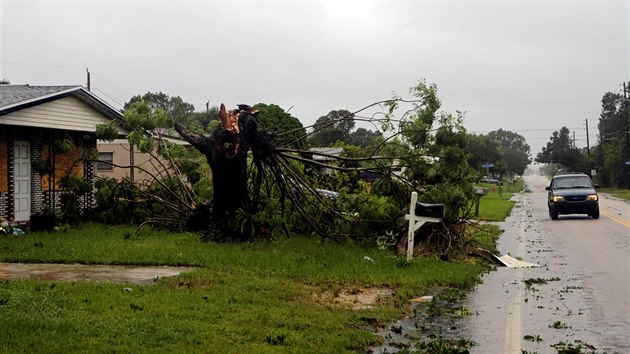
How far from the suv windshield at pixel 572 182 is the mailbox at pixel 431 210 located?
51.3 ft

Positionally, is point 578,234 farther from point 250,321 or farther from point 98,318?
point 98,318

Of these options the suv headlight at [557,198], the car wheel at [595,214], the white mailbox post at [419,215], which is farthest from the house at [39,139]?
the car wheel at [595,214]

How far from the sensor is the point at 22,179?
1967 centimetres

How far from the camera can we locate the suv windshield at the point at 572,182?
27.0 meters

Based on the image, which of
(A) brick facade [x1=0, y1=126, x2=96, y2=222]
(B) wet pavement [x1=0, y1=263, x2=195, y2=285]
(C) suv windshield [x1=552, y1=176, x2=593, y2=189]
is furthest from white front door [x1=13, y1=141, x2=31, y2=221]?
(C) suv windshield [x1=552, y1=176, x2=593, y2=189]

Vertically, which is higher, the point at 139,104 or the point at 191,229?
the point at 139,104

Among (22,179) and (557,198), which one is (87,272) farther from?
(557,198)

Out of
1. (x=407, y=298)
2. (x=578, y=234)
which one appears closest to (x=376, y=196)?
(x=407, y=298)

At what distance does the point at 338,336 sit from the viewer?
7.43 meters

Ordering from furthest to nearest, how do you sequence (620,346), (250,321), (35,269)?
(35,269)
(250,321)
(620,346)

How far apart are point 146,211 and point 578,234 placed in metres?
13.4

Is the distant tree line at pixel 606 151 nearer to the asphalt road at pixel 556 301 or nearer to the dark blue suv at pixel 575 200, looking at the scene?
the dark blue suv at pixel 575 200

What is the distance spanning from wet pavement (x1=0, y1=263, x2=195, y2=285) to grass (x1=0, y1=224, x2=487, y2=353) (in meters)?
0.42

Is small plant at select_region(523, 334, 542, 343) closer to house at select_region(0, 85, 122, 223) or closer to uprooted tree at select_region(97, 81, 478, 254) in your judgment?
uprooted tree at select_region(97, 81, 478, 254)
